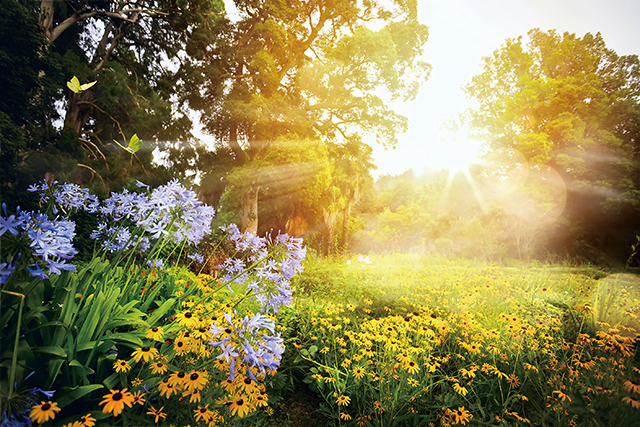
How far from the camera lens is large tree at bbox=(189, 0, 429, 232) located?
1065cm

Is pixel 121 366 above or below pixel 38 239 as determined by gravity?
below

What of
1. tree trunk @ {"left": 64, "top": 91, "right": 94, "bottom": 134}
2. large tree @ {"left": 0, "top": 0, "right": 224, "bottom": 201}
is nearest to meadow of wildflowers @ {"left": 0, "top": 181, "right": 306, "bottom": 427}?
large tree @ {"left": 0, "top": 0, "right": 224, "bottom": 201}

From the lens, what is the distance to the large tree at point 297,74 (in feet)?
34.9

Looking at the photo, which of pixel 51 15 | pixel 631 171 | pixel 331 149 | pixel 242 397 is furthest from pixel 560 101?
pixel 51 15

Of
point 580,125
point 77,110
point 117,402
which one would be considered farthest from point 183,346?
point 580,125

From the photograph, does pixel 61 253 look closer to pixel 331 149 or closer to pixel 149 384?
pixel 149 384

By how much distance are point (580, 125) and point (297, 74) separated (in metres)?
12.5

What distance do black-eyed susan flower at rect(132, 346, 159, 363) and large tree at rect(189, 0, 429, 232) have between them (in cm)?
902

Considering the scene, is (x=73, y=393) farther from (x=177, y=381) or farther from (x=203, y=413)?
(x=203, y=413)

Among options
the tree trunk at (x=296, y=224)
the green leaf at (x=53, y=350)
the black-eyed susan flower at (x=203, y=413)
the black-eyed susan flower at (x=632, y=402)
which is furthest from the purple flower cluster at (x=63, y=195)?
the tree trunk at (x=296, y=224)

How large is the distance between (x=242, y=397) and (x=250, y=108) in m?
10.0

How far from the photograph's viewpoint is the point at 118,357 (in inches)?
60.0

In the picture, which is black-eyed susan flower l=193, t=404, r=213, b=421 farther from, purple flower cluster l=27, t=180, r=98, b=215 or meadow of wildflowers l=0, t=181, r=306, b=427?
purple flower cluster l=27, t=180, r=98, b=215

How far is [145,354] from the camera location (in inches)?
51.3
